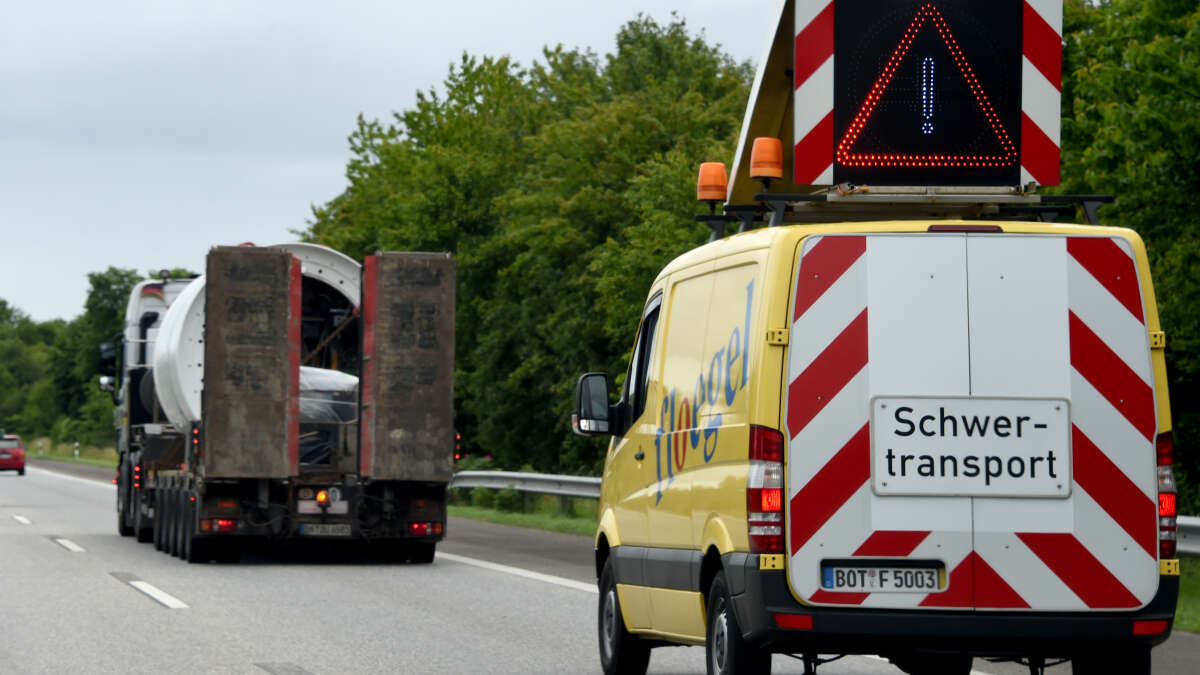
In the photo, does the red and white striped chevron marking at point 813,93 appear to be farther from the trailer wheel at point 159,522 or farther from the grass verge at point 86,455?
the grass verge at point 86,455

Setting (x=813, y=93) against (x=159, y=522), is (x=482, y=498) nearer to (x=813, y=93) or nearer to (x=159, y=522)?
(x=159, y=522)

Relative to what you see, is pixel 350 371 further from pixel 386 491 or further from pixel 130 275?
pixel 130 275

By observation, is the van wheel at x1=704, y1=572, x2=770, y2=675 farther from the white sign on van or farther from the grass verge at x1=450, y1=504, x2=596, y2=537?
the grass verge at x1=450, y1=504, x2=596, y2=537

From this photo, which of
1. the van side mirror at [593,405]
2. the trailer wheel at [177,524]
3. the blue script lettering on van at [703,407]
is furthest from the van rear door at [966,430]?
the trailer wheel at [177,524]

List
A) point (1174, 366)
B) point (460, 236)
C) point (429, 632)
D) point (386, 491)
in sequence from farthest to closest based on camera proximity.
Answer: point (460, 236) → point (1174, 366) → point (386, 491) → point (429, 632)

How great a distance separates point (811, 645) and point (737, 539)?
0.50 metres

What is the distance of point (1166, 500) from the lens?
23.7ft

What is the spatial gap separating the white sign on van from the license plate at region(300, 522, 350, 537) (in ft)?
39.1

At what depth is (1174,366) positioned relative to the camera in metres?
25.1

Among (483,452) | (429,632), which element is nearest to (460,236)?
(483,452)

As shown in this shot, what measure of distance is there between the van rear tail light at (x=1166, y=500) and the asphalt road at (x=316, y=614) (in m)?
3.22

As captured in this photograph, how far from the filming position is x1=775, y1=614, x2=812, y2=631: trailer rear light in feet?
22.9

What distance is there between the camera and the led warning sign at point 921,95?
8344 mm

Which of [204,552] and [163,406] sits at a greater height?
[163,406]
